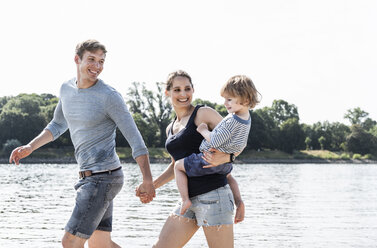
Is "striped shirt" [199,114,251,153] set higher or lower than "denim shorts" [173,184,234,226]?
higher

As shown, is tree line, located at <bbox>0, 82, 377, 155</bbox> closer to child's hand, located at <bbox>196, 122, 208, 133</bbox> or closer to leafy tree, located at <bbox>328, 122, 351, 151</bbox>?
leafy tree, located at <bbox>328, 122, 351, 151</bbox>

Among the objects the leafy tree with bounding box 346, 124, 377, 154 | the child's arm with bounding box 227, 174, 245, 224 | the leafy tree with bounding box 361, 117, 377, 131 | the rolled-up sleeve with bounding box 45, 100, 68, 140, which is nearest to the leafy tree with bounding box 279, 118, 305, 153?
the leafy tree with bounding box 346, 124, 377, 154

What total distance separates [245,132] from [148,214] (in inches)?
430

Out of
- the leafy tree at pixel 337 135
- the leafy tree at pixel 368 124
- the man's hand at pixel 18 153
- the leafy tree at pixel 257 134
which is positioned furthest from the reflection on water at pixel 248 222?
the leafy tree at pixel 368 124

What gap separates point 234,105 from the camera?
379 centimetres

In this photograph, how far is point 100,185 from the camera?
14.1 ft

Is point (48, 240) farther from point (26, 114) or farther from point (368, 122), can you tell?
point (368, 122)

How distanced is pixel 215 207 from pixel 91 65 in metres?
1.64

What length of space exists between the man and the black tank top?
13.0 inches

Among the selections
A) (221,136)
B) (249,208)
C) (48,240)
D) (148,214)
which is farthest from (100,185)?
(249,208)

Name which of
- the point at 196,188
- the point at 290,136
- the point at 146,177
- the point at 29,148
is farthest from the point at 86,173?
the point at 290,136

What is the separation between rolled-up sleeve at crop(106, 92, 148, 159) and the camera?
4.27 m

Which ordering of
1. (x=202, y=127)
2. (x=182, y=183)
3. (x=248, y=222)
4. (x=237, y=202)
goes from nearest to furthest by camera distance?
(x=202, y=127), (x=182, y=183), (x=237, y=202), (x=248, y=222)

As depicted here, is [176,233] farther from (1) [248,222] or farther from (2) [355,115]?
(2) [355,115]
